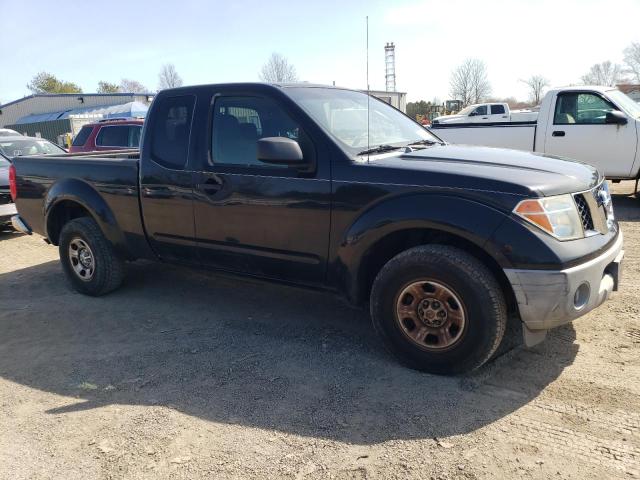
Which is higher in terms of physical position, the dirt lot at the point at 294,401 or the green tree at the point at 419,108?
the green tree at the point at 419,108

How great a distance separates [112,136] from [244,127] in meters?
8.55

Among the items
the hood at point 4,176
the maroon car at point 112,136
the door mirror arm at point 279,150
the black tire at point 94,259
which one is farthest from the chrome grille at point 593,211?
the maroon car at point 112,136

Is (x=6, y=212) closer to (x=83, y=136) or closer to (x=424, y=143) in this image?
(x=83, y=136)

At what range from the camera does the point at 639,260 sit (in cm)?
541

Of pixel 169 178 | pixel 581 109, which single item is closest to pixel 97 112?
pixel 581 109

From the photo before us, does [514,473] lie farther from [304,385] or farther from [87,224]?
[87,224]

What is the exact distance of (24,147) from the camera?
1041 centimetres

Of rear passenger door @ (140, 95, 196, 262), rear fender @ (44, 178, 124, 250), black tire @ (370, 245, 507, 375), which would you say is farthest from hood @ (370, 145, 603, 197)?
rear fender @ (44, 178, 124, 250)

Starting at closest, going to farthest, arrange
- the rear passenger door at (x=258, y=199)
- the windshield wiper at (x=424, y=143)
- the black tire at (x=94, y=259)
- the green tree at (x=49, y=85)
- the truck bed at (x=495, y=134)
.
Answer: the rear passenger door at (x=258, y=199) < the windshield wiper at (x=424, y=143) < the black tire at (x=94, y=259) < the truck bed at (x=495, y=134) < the green tree at (x=49, y=85)

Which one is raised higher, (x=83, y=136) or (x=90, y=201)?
(x=83, y=136)

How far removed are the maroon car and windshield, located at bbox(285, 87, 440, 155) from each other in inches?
314

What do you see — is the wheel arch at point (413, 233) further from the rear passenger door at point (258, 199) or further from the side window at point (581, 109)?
the side window at point (581, 109)

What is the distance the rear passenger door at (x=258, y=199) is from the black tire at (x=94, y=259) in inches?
50.1

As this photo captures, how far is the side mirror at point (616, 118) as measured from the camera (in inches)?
329
